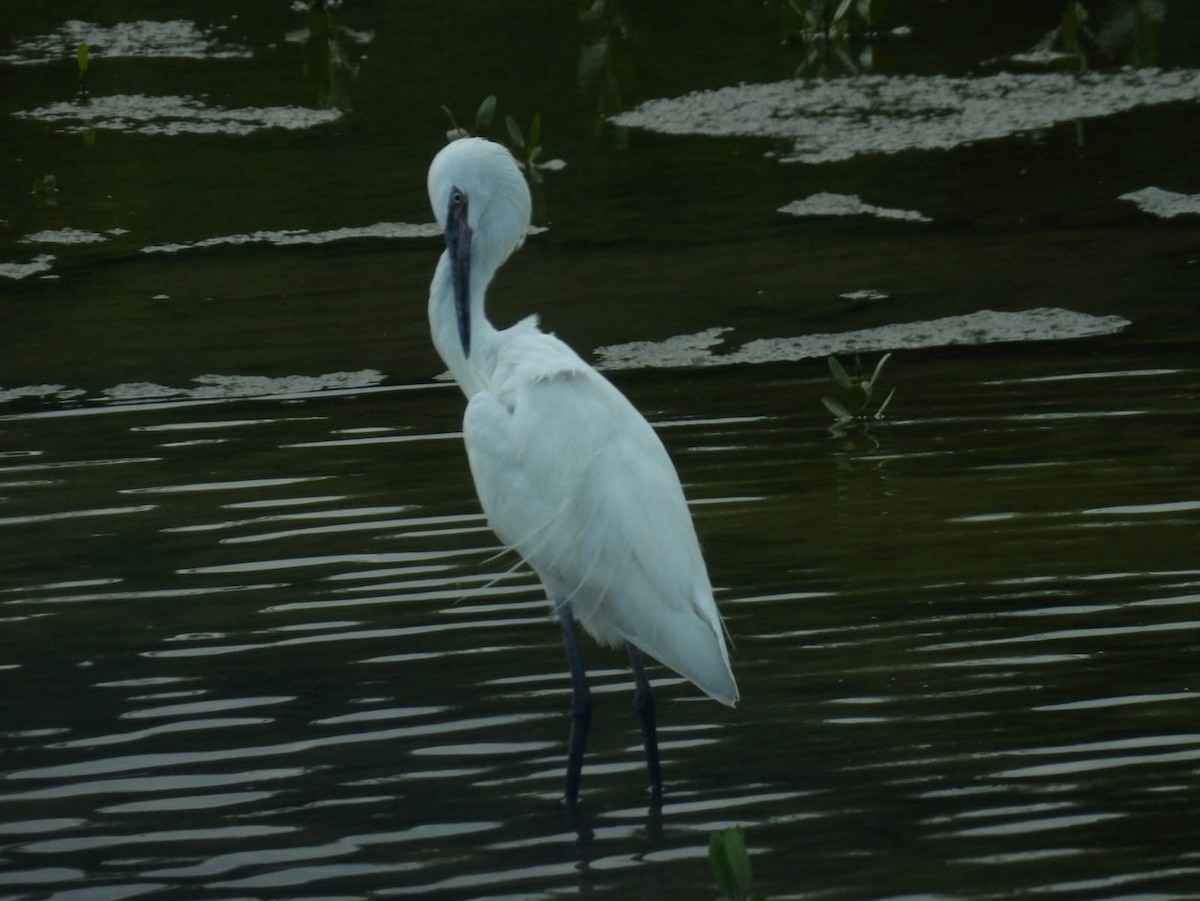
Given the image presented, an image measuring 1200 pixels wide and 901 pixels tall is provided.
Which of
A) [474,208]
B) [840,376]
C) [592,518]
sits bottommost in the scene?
[840,376]

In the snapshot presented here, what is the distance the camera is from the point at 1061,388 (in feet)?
22.3

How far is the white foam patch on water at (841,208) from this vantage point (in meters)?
9.18

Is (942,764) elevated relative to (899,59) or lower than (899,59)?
lower

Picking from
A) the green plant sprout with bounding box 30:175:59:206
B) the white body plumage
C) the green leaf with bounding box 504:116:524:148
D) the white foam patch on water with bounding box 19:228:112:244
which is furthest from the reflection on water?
the green plant sprout with bounding box 30:175:59:206

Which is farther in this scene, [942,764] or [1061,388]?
[1061,388]

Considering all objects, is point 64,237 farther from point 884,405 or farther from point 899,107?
point 884,405

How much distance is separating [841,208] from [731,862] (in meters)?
6.10

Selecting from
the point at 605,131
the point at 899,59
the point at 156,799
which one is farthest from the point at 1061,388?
the point at 899,59

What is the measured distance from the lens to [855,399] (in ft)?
21.4

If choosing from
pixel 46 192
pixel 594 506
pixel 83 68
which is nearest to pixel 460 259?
pixel 594 506

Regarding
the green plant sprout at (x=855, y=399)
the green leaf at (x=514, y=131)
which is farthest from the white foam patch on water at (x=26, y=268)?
the green plant sprout at (x=855, y=399)

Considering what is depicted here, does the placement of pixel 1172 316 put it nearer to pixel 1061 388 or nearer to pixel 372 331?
pixel 1061 388

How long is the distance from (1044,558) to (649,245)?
153 inches

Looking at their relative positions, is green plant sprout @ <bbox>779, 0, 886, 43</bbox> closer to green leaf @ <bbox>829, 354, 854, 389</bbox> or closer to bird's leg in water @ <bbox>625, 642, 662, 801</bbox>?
green leaf @ <bbox>829, 354, 854, 389</bbox>
